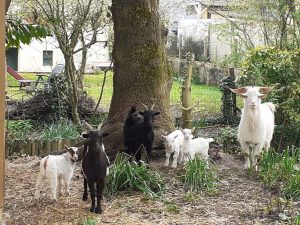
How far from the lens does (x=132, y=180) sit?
679 centimetres

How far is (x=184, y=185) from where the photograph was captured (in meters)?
7.20

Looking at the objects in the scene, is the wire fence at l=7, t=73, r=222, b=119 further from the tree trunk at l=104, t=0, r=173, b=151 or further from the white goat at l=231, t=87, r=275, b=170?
the white goat at l=231, t=87, r=275, b=170

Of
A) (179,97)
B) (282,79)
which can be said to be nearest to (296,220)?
(282,79)

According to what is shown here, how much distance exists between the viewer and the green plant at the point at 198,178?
23.3 ft

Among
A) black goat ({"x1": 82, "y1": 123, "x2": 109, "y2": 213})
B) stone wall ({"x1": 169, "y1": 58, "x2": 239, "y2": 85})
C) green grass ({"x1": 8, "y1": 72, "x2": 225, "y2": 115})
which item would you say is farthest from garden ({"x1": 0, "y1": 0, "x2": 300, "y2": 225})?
stone wall ({"x1": 169, "y1": 58, "x2": 239, "y2": 85})

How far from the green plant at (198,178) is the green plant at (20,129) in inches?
198

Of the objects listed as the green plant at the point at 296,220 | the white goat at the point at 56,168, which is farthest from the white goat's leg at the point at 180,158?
the green plant at the point at 296,220

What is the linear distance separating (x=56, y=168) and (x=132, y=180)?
104 centimetres

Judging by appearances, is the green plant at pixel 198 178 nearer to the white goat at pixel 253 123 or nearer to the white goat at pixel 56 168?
the white goat at pixel 253 123

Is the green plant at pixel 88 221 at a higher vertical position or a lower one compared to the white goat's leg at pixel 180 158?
lower

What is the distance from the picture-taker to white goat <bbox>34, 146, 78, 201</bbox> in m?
6.14

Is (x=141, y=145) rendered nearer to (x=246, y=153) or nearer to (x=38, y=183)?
(x=38, y=183)

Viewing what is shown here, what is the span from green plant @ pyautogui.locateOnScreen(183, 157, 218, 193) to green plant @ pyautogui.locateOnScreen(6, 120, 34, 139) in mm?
5036

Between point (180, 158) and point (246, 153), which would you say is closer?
point (180, 158)
